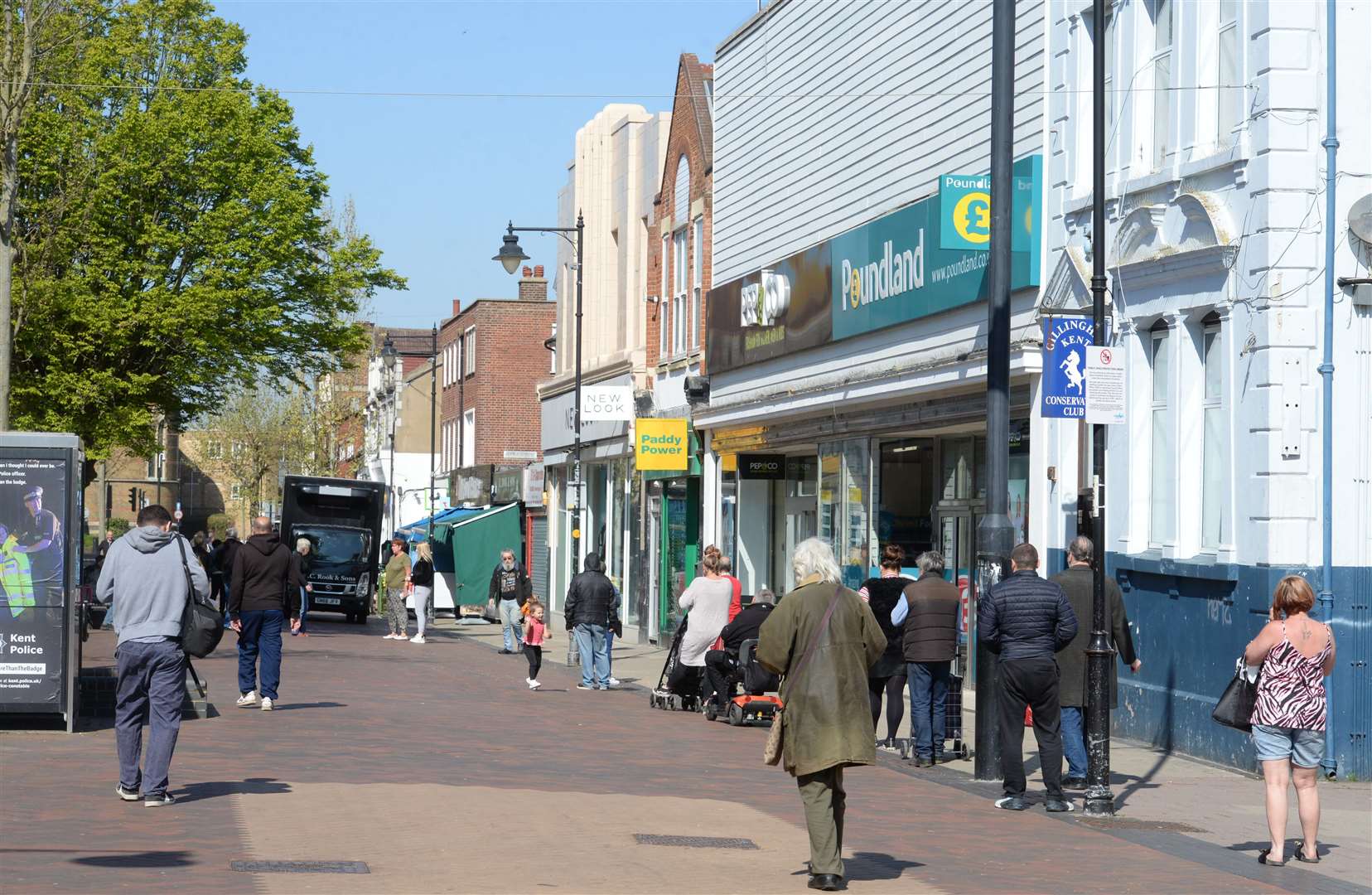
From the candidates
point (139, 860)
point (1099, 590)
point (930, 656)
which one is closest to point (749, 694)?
point (930, 656)

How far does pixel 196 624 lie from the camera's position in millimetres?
12047

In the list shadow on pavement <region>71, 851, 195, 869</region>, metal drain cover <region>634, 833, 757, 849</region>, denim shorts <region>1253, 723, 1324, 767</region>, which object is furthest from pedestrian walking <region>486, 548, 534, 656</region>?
shadow on pavement <region>71, 851, 195, 869</region>

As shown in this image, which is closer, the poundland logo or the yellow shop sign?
the poundland logo

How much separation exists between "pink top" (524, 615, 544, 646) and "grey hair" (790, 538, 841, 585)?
13295 millimetres

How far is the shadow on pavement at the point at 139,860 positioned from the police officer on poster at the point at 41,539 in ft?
20.8

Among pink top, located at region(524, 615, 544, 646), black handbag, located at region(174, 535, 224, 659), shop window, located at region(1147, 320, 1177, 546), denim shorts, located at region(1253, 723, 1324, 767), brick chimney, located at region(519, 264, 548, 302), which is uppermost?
brick chimney, located at region(519, 264, 548, 302)

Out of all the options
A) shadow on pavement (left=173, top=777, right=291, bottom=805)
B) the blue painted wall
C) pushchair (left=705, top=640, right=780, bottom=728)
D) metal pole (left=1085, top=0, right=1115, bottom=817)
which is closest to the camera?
shadow on pavement (left=173, top=777, right=291, bottom=805)

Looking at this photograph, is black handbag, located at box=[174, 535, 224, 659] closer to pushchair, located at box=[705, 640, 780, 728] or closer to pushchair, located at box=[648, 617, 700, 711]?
pushchair, located at box=[705, 640, 780, 728]

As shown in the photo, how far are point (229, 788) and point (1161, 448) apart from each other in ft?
30.3

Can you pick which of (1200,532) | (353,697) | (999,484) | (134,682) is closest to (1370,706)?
(1200,532)

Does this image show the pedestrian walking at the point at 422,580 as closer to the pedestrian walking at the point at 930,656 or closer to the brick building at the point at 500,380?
the pedestrian walking at the point at 930,656

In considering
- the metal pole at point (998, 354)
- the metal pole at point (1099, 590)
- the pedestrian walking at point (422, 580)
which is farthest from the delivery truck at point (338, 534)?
the metal pole at point (1099, 590)

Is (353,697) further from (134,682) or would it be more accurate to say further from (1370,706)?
(1370,706)

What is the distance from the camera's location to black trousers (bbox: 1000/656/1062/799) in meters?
12.3
